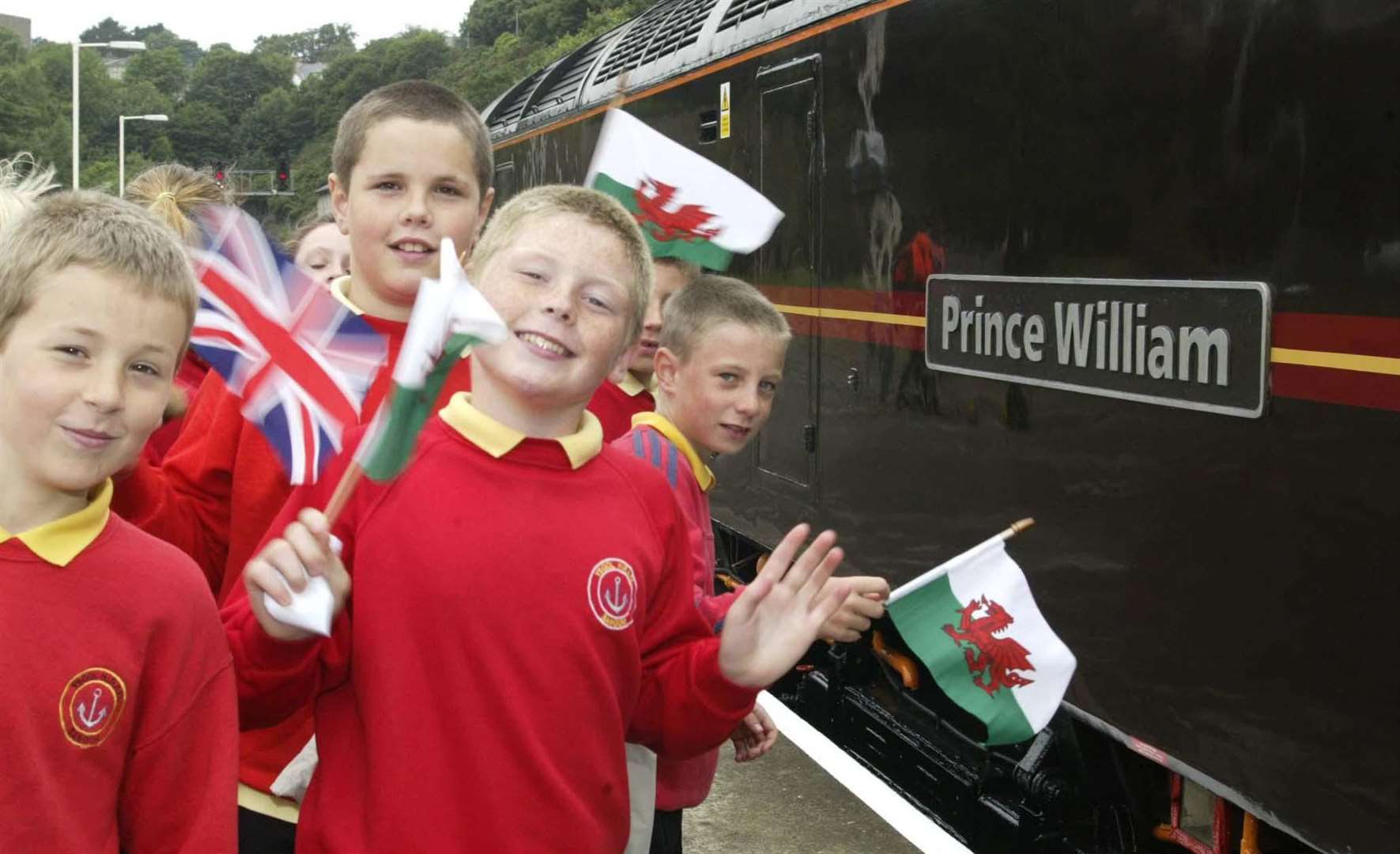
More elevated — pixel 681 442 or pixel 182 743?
pixel 681 442

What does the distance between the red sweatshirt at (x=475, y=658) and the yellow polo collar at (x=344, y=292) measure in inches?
19.0

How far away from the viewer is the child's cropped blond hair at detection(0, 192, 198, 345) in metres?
1.97

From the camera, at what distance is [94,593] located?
1.91 meters

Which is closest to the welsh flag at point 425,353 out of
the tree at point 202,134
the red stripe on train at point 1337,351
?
the red stripe on train at point 1337,351

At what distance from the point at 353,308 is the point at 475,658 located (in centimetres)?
79

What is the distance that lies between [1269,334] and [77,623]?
232cm

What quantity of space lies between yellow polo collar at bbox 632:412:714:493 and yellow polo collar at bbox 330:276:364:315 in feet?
2.04

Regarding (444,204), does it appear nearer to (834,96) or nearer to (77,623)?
(77,623)

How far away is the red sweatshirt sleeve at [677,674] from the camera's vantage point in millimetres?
2303

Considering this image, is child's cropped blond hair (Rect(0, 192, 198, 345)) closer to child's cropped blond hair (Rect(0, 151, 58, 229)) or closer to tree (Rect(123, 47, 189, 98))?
child's cropped blond hair (Rect(0, 151, 58, 229))

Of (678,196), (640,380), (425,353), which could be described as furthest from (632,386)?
(425,353)

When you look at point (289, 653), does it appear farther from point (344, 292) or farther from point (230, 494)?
point (344, 292)

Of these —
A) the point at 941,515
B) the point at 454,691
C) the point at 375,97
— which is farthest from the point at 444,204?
the point at 941,515

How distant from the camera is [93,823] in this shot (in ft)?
6.24
